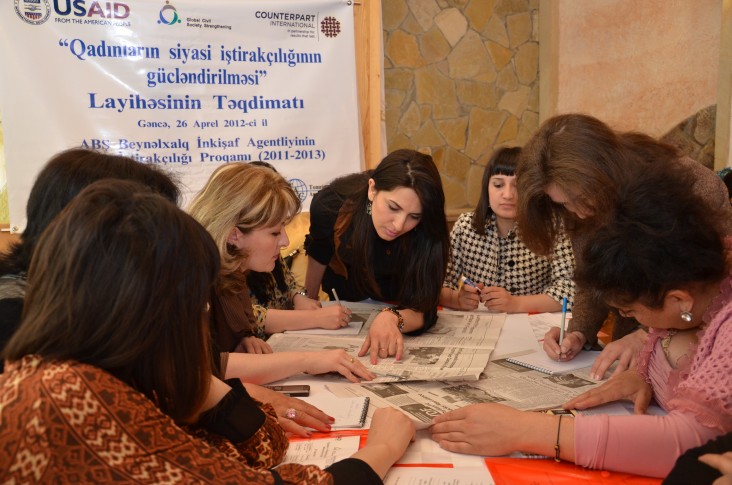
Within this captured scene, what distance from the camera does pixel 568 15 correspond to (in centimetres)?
438

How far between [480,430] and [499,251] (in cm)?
152

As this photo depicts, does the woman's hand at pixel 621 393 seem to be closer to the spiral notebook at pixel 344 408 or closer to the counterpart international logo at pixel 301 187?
the spiral notebook at pixel 344 408

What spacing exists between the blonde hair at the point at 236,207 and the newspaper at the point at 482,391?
457 mm

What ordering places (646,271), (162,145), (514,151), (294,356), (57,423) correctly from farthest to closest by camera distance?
(162,145)
(514,151)
(294,356)
(646,271)
(57,423)

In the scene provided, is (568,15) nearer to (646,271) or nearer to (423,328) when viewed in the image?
(423,328)

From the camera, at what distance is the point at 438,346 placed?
180cm

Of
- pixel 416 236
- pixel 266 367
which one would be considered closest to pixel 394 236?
pixel 416 236

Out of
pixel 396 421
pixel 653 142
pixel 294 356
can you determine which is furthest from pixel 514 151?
pixel 396 421

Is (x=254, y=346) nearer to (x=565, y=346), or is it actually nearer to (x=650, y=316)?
(x=565, y=346)

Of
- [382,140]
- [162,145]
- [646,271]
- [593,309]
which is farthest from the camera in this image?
[382,140]

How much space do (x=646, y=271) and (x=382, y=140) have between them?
242 centimetres

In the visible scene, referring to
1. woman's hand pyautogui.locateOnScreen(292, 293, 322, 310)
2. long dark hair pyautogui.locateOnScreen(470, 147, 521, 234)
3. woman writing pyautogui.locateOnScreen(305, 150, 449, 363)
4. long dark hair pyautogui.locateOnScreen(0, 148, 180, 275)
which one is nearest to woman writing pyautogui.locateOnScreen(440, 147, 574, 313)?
long dark hair pyautogui.locateOnScreen(470, 147, 521, 234)

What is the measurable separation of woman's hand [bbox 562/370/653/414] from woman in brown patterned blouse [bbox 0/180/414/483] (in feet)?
2.37

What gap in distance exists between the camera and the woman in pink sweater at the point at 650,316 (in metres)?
1.07
